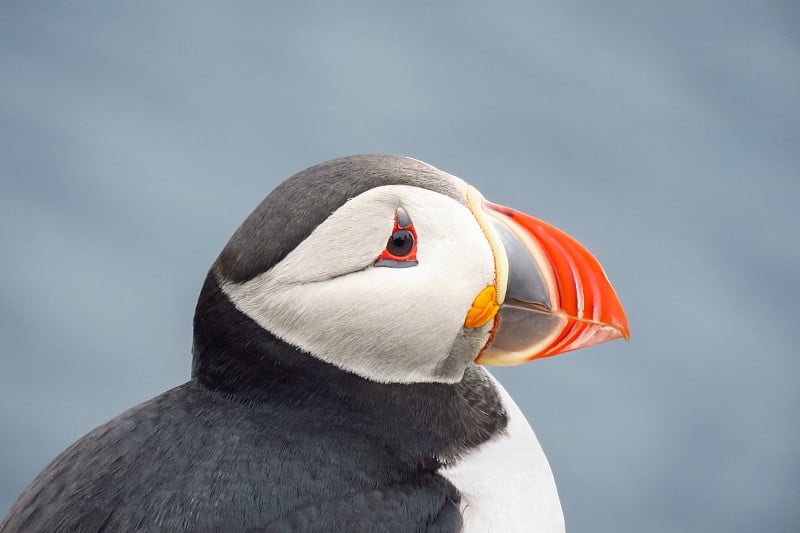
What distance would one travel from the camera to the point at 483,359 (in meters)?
1.33

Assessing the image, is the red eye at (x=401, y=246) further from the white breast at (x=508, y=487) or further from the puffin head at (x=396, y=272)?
the white breast at (x=508, y=487)

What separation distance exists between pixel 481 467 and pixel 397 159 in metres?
0.40

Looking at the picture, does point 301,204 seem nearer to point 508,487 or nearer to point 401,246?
point 401,246

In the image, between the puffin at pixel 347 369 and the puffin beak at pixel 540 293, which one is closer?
the puffin at pixel 347 369

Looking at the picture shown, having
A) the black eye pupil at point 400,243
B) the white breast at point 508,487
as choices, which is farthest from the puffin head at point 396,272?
the white breast at point 508,487

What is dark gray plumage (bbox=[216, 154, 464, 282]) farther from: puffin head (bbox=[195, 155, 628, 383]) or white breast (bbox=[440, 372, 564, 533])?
white breast (bbox=[440, 372, 564, 533])

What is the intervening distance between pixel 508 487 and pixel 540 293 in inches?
9.8

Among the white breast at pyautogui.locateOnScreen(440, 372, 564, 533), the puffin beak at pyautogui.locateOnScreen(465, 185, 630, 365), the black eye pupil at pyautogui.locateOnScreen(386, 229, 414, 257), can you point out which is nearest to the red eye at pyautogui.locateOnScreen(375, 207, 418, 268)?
the black eye pupil at pyautogui.locateOnScreen(386, 229, 414, 257)

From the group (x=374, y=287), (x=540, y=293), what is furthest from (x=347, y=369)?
(x=540, y=293)

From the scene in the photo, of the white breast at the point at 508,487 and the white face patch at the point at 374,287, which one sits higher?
the white face patch at the point at 374,287

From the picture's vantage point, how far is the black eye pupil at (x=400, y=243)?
46.7 inches

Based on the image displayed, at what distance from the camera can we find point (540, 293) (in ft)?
4.17

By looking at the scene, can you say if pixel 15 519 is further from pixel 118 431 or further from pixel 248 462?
pixel 248 462

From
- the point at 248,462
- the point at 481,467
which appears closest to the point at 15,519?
the point at 248,462
